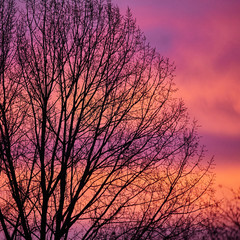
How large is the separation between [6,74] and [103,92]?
341 centimetres

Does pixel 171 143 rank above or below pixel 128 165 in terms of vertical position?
above

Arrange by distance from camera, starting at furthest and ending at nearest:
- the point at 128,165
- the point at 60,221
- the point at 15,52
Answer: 1. the point at 15,52
2. the point at 128,165
3. the point at 60,221

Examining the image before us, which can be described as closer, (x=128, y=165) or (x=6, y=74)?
(x=128, y=165)

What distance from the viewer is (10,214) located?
34.5 feet

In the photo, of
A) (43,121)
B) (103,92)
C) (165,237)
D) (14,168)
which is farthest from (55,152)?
(165,237)

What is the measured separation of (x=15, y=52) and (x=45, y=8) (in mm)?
1784

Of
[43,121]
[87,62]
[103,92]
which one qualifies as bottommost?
[43,121]

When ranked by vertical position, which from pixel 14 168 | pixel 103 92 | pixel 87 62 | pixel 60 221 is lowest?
pixel 60 221

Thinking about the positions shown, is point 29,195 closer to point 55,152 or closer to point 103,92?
point 55,152

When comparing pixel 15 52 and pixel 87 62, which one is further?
pixel 15 52

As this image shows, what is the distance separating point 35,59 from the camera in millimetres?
10078

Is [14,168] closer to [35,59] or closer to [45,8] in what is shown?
[35,59]

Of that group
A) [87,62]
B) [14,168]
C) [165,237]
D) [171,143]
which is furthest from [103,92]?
[165,237]

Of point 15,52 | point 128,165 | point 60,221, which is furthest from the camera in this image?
point 15,52
